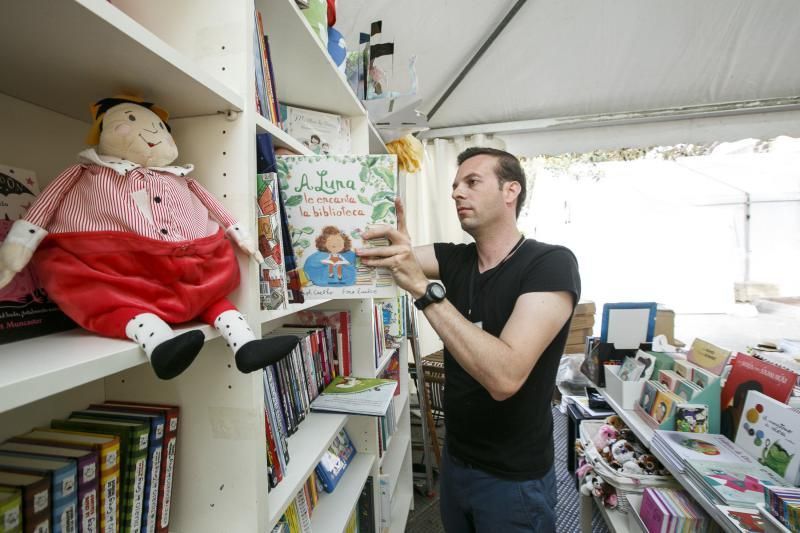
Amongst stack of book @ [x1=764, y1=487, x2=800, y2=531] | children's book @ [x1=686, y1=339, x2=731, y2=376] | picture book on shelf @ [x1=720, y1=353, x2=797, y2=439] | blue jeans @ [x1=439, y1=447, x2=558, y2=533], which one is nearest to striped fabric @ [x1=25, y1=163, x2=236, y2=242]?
blue jeans @ [x1=439, y1=447, x2=558, y2=533]

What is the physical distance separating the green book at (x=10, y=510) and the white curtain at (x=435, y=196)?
2.48 m

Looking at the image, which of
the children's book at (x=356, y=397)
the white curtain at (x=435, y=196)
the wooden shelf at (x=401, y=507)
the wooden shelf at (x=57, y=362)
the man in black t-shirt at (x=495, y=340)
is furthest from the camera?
the white curtain at (x=435, y=196)

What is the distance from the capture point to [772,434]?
37.0 inches

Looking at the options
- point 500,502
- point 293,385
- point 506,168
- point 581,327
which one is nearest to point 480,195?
point 506,168

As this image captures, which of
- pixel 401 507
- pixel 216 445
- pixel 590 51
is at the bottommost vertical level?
pixel 401 507

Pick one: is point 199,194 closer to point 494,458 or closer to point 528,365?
point 528,365

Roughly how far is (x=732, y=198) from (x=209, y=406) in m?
5.35

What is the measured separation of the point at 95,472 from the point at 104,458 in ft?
0.05

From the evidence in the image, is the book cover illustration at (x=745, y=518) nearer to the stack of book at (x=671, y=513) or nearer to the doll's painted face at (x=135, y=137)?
the stack of book at (x=671, y=513)

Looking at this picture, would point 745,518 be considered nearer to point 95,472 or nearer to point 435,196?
point 95,472

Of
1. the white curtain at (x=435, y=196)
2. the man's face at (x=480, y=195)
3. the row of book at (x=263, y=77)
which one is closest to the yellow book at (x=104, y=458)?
the row of book at (x=263, y=77)

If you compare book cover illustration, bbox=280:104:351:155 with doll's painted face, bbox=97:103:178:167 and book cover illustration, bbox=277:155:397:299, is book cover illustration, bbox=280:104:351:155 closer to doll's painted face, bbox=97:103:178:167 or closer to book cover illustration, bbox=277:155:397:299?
book cover illustration, bbox=277:155:397:299

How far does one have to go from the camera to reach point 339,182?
64cm

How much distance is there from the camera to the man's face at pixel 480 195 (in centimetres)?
112
